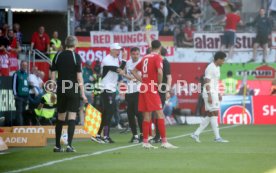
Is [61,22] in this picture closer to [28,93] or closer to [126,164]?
[28,93]

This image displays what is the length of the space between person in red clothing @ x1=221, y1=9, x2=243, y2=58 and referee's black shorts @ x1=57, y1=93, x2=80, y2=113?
751 inches

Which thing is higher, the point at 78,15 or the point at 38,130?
the point at 78,15

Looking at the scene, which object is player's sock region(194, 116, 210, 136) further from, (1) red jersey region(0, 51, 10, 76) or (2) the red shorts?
(1) red jersey region(0, 51, 10, 76)

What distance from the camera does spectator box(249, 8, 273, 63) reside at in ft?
115

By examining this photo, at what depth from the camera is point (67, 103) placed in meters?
17.0

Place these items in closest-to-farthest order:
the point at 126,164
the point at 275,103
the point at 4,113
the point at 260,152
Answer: the point at 126,164 → the point at 260,152 → the point at 4,113 → the point at 275,103

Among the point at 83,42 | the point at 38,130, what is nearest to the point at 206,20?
the point at 83,42

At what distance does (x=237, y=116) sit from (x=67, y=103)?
1560cm

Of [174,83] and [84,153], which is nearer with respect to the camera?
[84,153]

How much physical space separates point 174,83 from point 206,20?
10.2 ft

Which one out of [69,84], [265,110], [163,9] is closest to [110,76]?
[69,84]

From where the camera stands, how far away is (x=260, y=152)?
16.5 m

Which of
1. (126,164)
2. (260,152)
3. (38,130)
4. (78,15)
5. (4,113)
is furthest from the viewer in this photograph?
(78,15)

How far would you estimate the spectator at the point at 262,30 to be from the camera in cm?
3491
